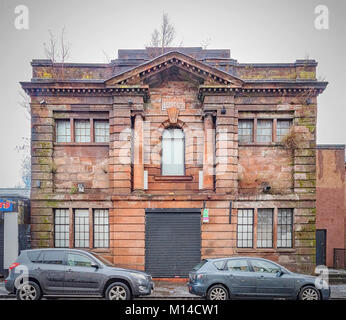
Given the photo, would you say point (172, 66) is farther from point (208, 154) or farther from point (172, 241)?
point (172, 241)

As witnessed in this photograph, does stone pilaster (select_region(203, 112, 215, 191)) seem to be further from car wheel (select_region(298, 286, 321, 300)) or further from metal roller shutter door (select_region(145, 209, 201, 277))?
car wheel (select_region(298, 286, 321, 300))

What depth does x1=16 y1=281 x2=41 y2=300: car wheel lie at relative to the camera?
34.7ft

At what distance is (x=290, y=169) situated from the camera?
1691 centimetres

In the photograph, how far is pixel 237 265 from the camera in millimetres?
11180

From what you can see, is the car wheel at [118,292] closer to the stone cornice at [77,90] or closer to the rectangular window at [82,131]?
the rectangular window at [82,131]

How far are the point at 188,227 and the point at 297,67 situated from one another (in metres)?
9.93

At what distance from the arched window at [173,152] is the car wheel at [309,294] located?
8342 mm

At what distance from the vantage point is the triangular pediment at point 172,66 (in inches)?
640

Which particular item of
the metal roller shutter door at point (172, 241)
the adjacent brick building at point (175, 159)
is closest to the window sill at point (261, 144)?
the adjacent brick building at point (175, 159)

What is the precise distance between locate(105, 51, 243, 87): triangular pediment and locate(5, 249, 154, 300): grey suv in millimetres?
9279

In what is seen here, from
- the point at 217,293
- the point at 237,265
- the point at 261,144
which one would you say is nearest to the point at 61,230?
the point at 217,293

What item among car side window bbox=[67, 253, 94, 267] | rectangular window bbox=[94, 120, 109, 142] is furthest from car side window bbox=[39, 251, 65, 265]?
rectangular window bbox=[94, 120, 109, 142]
